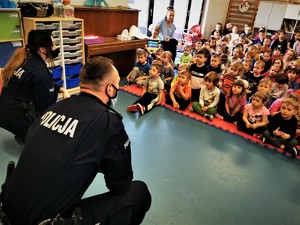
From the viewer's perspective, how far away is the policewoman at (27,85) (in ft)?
6.66

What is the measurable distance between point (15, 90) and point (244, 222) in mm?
2128

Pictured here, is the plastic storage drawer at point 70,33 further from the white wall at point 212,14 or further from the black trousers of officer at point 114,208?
→ the white wall at point 212,14

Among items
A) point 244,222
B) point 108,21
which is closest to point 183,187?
point 244,222

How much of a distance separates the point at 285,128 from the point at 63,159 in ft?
8.83

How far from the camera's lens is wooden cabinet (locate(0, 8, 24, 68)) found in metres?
2.90

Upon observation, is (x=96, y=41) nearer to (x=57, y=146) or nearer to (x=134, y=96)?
(x=134, y=96)

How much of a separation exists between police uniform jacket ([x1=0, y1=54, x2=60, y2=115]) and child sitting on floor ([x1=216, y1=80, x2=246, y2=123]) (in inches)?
91.2

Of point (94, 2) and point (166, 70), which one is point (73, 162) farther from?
point (94, 2)

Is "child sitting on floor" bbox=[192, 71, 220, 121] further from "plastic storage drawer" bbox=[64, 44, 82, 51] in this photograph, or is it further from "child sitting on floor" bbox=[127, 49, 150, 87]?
"plastic storage drawer" bbox=[64, 44, 82, 51]

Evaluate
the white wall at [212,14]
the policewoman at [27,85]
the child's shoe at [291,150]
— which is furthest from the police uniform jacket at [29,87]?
the white wall at [212,14]

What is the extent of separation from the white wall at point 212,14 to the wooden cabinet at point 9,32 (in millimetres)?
6492

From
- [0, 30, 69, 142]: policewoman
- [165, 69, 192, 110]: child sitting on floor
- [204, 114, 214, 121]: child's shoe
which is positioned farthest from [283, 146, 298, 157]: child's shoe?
[0, 30, 69, 142]: policewoman

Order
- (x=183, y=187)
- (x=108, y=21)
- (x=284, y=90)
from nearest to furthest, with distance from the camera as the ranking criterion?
(x=183, y=187) → (x=284, y=90) → (x=108, y=21)

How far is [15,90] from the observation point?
207 centimetres
